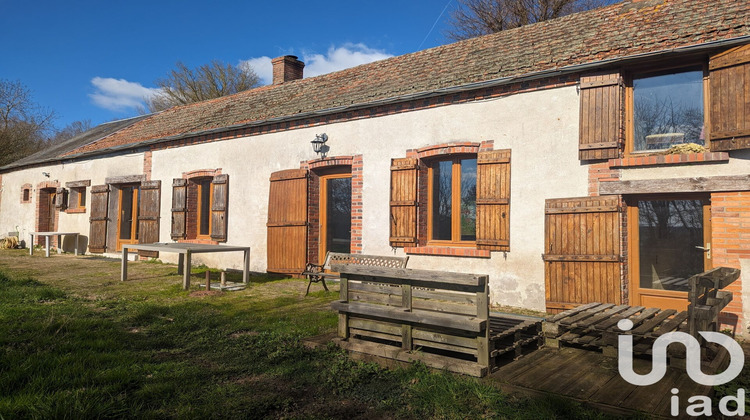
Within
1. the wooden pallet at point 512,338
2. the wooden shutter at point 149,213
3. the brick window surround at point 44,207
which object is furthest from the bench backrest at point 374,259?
the brick window surround at point 44,207

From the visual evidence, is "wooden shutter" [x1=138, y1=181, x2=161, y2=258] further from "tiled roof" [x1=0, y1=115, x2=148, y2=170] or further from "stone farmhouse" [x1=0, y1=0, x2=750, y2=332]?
"tiled roof" [x1=0, y1=115, x2=148, y2=170]

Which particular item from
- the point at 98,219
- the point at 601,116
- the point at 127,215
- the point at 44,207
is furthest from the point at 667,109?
the point at 44,207

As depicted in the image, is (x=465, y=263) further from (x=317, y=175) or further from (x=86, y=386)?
(x=86, y=386)

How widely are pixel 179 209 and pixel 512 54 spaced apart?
28.3 feet

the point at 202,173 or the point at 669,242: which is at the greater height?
the point at 202,173

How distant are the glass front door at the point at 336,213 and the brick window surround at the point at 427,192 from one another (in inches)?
68.8

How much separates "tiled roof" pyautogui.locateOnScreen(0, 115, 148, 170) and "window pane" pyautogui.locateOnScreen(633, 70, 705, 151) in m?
15.8

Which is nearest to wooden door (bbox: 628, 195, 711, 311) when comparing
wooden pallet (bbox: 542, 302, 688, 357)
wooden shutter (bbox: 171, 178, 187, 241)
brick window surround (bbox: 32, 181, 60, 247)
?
wooden pallet (bbox: 542, 302, 688, 357)

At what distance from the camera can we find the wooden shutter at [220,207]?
36.2 feet

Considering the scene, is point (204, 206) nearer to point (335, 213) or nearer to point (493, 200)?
point (335, 213)

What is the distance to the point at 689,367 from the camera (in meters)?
3.65

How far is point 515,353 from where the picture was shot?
4.04 m

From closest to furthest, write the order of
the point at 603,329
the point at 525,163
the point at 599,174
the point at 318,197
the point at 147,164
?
the point at 603,329 → the point at 599,174 → the point at 525,163 → the point at 318,197 → the point at 147,164

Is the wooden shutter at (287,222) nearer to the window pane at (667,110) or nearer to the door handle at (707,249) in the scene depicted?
the window pane at (667,110)
